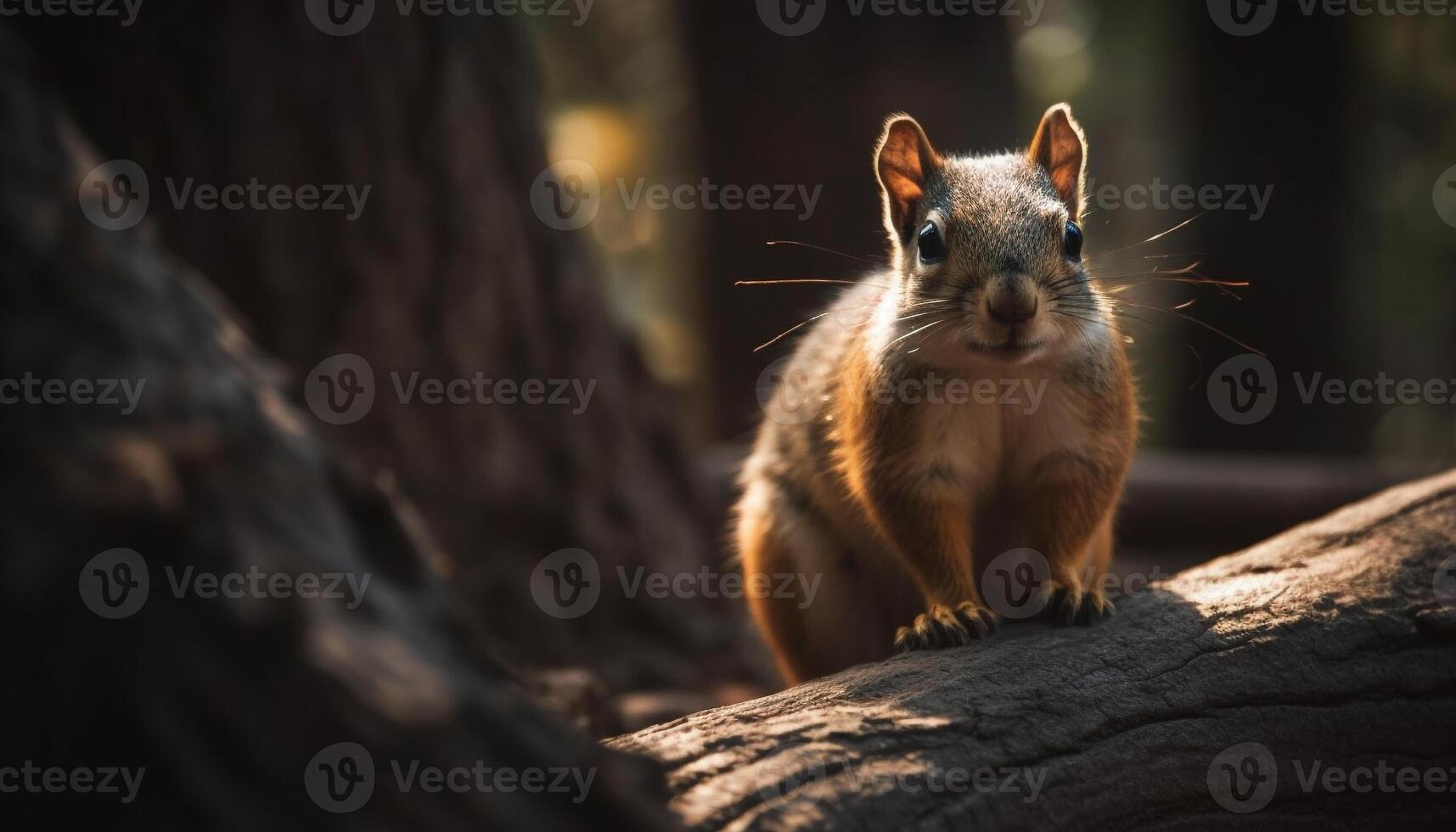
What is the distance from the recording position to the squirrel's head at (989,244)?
2707 millimetres

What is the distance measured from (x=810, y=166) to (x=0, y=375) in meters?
5.10

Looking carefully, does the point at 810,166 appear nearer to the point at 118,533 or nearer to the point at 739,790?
the point at 739,790

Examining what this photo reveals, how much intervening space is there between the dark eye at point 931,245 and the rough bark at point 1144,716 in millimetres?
958

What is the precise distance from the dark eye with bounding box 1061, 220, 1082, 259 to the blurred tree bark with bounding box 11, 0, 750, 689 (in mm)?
Answer: 2256

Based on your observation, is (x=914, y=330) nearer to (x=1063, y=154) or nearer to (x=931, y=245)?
(x=931, y=245)

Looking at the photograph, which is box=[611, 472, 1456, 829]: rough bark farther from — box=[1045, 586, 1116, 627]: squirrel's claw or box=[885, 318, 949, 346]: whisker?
box=[885, 318, 949, 346]: whisker

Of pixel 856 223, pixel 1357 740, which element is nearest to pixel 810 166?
pixel 856 223

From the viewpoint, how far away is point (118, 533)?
133cm

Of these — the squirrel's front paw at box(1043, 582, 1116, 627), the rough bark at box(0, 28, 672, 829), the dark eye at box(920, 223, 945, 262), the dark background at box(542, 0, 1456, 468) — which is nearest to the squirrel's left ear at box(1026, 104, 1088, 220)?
the dark background at box(542, 0, 1456, 468)

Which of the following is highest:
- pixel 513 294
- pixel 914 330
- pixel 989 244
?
pixel 513 294

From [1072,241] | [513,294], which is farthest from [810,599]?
[513,294]

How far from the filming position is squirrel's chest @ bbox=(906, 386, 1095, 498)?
291 centimetres

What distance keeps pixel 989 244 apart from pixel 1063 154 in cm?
59

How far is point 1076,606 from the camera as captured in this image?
2.63 meters
